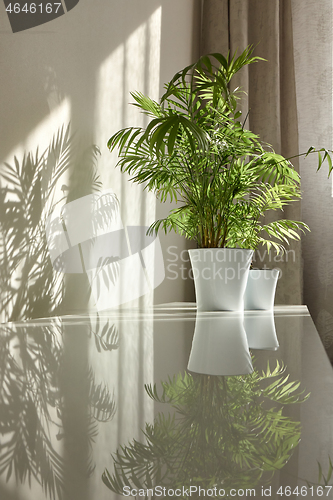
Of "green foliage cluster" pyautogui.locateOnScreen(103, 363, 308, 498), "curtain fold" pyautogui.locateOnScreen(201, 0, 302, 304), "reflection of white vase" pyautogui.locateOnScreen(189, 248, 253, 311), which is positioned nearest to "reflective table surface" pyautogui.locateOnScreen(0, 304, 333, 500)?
"green foliage cluster" pyautogui.locateOnScreen(103, 363, 308, 498)

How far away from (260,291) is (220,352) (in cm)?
101

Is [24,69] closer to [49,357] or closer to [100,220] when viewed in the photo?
[100,220]

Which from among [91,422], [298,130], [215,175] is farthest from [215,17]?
[91,422]

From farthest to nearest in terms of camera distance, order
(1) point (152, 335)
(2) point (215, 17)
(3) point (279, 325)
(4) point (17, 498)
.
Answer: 1. (2) point (215, 17)
2. (3) point (279, 325)
3. (1) point (152, 335)
4. (4) point (17, 498)

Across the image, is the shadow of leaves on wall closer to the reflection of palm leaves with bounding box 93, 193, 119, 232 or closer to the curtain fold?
the reflection of palm leaves with bounding box 93, 193, 119, 232

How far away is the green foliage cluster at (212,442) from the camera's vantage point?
24 cm

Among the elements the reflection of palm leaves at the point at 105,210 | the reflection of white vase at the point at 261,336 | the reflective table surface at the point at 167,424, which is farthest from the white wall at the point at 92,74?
the reflective table surface at the point at 167,424

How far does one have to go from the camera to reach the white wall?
123 centimetres

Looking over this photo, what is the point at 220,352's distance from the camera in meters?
0.65

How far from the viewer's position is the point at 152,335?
2.97 ft

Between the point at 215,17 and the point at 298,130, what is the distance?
3.06 ft

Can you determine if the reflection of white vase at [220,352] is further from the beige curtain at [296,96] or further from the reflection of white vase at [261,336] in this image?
the beige curtain at [296,96]

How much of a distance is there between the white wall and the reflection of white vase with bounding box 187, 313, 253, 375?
0.75 metres

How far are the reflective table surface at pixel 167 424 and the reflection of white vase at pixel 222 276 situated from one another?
0.77 metres
